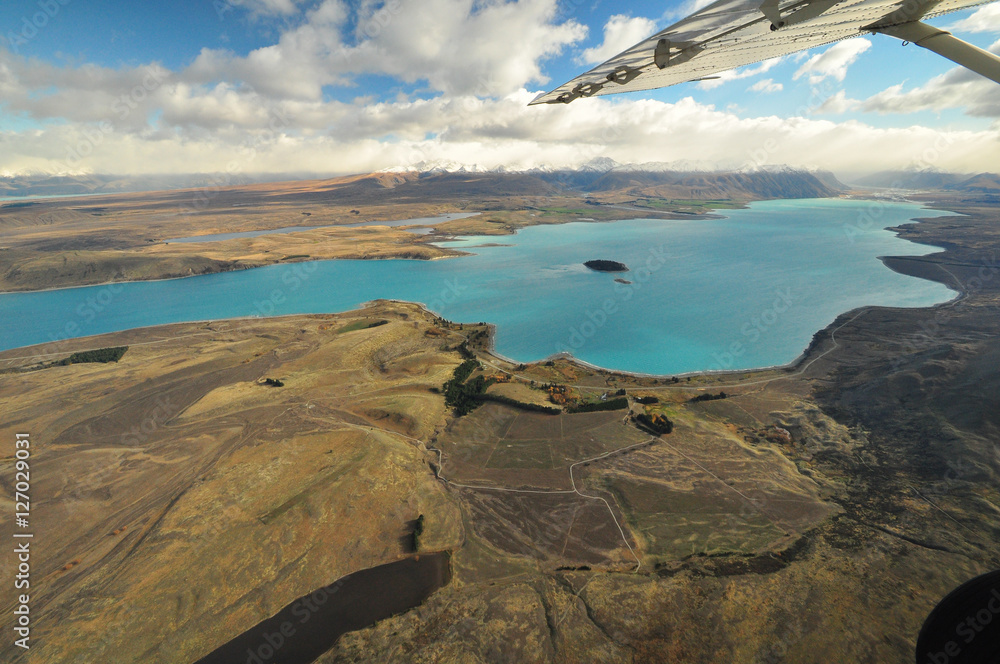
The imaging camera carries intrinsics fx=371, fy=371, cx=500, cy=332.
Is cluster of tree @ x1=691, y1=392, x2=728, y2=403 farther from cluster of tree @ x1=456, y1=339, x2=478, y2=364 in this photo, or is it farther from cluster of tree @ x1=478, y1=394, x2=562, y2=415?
cluster of tree @ x1=456, y1=339, x2=478, y2=364

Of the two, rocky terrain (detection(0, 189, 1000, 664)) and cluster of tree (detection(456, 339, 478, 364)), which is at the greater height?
cluster of tree (detection(456, 339, 478, 364))

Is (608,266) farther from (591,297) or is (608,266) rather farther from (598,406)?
(598,406)

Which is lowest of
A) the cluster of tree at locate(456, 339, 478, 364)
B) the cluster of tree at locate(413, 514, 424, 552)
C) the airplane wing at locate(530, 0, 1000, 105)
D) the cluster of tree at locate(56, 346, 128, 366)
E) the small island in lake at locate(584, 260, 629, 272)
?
the cluster of tree at locate(413, 514, 424, 552)

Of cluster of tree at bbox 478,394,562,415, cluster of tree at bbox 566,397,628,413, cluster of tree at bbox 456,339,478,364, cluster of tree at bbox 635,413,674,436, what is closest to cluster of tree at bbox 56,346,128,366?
cluster of tree at bbox 456,339,478,364

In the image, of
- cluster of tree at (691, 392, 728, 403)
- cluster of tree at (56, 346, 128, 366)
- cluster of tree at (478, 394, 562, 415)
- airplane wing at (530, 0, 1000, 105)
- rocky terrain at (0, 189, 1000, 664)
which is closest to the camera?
airplane wing at (530, 0, 1000, 105)

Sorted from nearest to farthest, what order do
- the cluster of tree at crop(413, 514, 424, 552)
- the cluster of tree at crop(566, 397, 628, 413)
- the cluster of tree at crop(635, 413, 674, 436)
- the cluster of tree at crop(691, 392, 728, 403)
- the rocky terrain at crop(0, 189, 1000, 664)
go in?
the rocky terrain at crop(0, 189, 1000, 664)
the cluster of tree at crop(413, 514, 424, 552)
the cluster of tree at crop(635, 413, 674, 436)
the cluster of tree at crop(566, 397, 628, 413)
the cluster of tree at crop(691, 392, 728, 403)

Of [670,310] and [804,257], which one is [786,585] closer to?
[670,310]

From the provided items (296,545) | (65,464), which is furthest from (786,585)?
(65,464)
